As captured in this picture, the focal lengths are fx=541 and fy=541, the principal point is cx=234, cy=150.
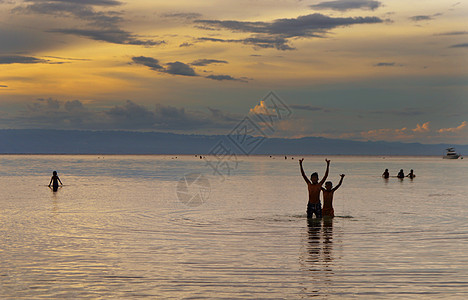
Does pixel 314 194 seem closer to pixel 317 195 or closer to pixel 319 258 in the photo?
pixel 317 195

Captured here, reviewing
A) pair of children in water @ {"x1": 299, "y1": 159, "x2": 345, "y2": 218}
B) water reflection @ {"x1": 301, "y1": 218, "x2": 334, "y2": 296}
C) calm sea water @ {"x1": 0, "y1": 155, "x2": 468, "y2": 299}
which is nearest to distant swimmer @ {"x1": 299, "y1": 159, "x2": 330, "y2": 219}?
pair of children in water @ {"x1": 299, "y1": 159, "x2": 345, "y2": 218}

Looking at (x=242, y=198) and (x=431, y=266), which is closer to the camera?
(x=431, y=266)

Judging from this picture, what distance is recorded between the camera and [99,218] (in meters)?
26.1

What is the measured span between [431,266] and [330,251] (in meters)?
3.28

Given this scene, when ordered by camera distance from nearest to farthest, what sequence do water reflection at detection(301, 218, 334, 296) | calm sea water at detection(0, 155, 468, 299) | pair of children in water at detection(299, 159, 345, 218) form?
calm sea water at detection(0, 155, 468, 299) → water reflection at detection(301, 218, 334, 296) → pair of children in water at detection(299, 159, 345, 218)

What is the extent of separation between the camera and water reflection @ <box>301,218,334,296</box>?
12.2 m

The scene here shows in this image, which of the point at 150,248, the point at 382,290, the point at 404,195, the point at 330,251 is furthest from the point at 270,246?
the point at 404,195

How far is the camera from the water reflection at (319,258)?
40.1ft

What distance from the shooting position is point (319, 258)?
15.8 m

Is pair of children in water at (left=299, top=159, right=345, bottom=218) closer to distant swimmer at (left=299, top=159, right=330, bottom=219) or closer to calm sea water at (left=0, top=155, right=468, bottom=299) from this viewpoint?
distant swimmer at (left=299, top=159, right=330, bottom=219)

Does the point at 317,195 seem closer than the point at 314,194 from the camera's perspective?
No

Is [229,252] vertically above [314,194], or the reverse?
[314,194]

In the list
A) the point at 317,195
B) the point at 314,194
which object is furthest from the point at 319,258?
the point at 317,195

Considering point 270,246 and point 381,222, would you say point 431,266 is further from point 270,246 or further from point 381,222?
point 381,222
